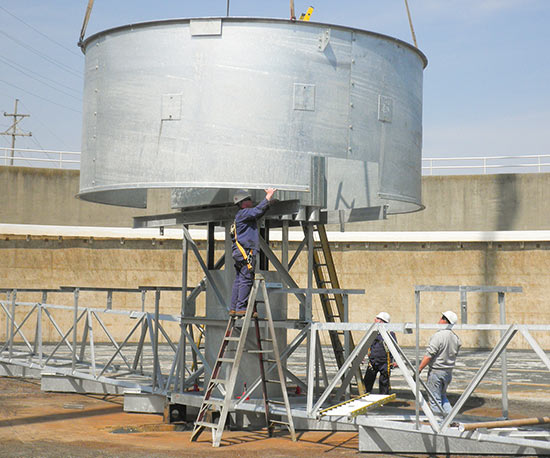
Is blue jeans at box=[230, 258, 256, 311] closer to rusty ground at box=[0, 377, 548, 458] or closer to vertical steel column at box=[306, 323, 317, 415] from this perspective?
vertical steel column at box=[306, 323, 317, 415]

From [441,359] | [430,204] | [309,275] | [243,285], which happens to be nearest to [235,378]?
[243,285]

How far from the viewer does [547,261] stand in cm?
2586

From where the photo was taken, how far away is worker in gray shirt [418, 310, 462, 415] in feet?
32.1

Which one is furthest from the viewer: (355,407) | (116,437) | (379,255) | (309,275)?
(379,255)

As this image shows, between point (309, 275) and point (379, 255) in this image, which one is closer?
point (309, 275)

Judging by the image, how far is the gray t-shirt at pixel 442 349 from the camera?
385 inches

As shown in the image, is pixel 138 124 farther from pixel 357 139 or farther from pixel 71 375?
pixel 71 375

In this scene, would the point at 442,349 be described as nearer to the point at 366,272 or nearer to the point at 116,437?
the point at 116,437

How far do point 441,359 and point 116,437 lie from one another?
4.46m

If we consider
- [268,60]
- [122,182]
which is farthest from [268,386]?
[268,60]

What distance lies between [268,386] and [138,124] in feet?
14.0

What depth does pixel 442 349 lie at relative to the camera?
982cm

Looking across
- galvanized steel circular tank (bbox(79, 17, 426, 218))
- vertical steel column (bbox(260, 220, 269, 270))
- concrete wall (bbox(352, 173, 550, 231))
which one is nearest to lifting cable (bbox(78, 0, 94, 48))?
galvanized steel circular tank (bbox(79, 17, 426, 218))

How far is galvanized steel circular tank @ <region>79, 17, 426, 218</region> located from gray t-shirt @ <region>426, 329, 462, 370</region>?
6.45 feet
